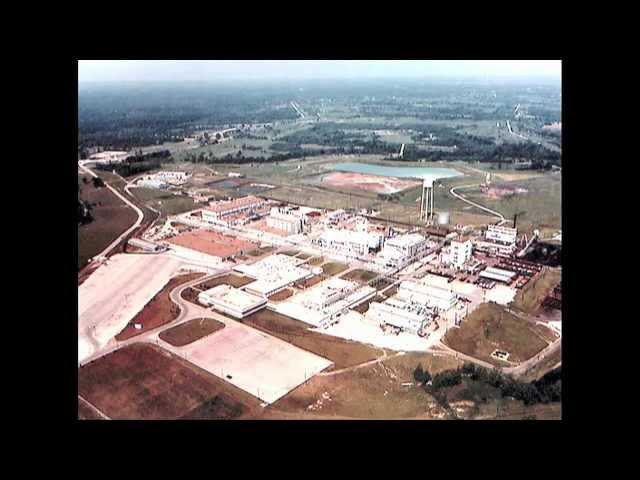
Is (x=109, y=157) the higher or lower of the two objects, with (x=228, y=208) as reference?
higher

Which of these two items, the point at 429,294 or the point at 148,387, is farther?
the point at 429,294

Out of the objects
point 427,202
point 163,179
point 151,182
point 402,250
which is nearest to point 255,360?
point 402,250

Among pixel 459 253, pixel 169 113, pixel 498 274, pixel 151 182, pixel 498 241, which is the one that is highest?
pixel 169 113

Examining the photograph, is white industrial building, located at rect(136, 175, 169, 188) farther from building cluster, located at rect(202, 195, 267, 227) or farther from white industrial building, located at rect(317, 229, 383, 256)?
white industrial building, located at rect(317, 229, 383, 256)

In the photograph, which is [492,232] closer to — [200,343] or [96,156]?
[200,343]

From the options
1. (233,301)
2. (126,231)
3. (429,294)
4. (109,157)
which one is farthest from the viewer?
(109,157)

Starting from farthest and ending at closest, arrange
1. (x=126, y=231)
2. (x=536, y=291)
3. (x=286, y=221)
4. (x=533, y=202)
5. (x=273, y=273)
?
(x=533, y=202), (x=286, y=221), (x=126, y=231), (x=273, y=273), (x=536, y=291)

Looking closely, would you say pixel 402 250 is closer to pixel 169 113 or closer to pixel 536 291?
pixel 536 291
